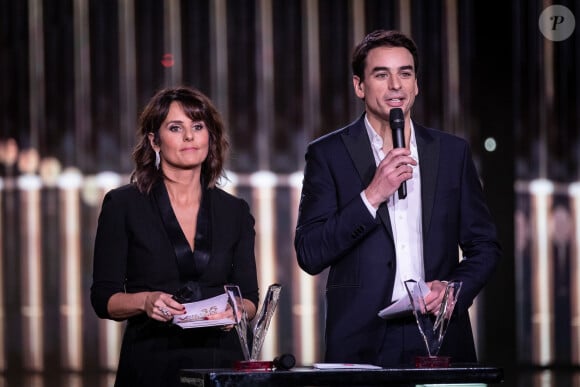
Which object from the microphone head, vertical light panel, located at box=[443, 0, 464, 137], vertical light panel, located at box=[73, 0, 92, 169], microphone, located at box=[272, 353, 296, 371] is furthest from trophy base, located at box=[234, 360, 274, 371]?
vertical light panel, located at box=[73, 0, 92, 169]

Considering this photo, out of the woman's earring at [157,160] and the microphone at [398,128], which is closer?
the microphone at [398,128]

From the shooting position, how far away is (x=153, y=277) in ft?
9.04

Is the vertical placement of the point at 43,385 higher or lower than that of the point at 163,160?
lower

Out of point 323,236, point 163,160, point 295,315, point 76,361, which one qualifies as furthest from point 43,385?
point 323,236

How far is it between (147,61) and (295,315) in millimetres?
2162

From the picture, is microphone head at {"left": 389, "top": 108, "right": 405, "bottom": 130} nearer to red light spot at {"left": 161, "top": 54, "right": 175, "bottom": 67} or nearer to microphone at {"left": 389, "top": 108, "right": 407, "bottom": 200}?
microphone at {"left": 389, "top": 108, "right": 407, "bottom": 200}

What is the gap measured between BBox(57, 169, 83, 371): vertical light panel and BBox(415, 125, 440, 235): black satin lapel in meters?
5.38

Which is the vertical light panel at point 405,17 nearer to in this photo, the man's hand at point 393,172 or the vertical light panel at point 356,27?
the vertical light panel at point 356,27

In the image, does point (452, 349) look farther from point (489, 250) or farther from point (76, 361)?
point (76, 361)

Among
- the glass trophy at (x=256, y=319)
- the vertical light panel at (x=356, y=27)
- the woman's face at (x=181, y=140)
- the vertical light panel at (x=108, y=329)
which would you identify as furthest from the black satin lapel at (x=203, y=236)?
the vertical light panel at (x=356, y=27)

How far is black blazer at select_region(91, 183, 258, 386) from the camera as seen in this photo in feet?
8.95

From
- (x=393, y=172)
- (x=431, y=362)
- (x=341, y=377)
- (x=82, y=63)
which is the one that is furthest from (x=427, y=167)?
(x=82, y=63)

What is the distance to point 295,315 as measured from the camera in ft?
26.1

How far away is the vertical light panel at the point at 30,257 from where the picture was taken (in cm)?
798
